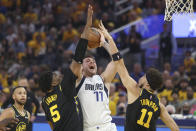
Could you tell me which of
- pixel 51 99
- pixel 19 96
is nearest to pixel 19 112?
pixel 19 96

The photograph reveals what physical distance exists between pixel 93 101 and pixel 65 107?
18.4 inches

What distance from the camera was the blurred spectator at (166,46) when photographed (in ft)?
41.1

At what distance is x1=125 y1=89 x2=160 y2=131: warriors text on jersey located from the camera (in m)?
5.20

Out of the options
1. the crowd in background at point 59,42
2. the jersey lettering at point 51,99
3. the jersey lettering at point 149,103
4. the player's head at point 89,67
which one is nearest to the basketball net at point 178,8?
the player's head at point 89,67

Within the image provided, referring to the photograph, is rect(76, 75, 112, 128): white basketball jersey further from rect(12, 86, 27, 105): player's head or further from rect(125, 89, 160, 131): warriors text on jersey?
rect(12, 86, 27, 105): player's head

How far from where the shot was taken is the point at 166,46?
12547 millimetres

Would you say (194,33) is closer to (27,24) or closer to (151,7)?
(151,7)

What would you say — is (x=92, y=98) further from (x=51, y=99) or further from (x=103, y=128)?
(x=51, y=99)

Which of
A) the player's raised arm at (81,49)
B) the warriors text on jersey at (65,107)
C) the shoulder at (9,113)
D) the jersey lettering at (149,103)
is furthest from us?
the shoulder at (9,113)

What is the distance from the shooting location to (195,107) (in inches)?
376

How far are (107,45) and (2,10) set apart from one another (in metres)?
11.4

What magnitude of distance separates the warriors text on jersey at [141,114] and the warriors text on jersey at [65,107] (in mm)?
612

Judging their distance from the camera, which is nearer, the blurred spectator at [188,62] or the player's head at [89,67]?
the player's head at [89,67]

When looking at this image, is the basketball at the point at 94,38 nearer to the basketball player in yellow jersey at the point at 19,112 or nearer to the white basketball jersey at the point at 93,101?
the white basketball jersey at the point at 93,101
